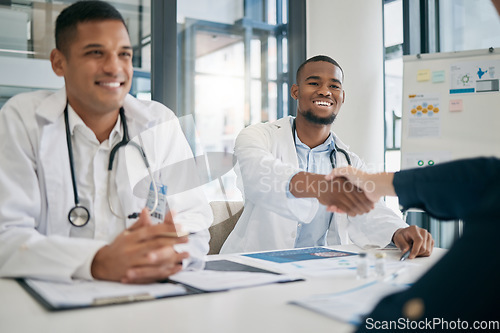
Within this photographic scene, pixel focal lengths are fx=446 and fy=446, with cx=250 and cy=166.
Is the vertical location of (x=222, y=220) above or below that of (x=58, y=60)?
below

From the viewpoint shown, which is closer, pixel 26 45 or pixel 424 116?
pixel 26 45

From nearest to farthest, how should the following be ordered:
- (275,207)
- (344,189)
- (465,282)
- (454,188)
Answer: (465,282) < (454,188) < (344,189) < (275,207)

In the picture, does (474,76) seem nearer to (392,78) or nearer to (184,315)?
(392,78)

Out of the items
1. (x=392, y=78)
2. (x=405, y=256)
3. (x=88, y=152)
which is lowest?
(x=405, y=256)

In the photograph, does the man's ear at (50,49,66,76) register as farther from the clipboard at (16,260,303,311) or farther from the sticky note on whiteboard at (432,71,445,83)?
the sticky note on whiteboard at (432,71,445,83)

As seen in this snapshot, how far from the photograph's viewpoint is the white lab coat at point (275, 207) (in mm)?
1815

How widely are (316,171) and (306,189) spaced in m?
0.60

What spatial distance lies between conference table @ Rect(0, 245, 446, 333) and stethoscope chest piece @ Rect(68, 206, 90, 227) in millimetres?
353

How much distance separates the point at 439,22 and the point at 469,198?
3.72m

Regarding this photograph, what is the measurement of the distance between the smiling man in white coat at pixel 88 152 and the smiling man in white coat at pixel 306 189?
460 millimetres

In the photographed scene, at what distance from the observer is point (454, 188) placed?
2.14 feet

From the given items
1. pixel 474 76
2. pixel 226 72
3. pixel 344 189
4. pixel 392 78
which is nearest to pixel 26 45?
pixel 226 72

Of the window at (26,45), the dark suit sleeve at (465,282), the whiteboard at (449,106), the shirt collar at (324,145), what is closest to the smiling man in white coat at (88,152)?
the dark suit sleeve at (465,282)

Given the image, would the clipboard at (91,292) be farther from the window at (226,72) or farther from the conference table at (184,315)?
the window at (226,72)
